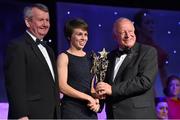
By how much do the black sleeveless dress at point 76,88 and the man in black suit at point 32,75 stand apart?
127 millimetres

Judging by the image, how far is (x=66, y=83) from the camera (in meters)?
3.04

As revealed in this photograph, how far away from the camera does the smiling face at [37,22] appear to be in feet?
9.66

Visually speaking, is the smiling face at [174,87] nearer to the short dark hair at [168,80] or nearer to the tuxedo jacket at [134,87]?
the short dark hair at [168,80]

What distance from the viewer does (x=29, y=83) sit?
2.82m

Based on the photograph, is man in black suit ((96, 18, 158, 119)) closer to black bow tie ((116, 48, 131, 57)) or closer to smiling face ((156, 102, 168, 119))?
black bow tie ((116, 48, 131, 57))

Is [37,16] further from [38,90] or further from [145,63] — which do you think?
[145,63]

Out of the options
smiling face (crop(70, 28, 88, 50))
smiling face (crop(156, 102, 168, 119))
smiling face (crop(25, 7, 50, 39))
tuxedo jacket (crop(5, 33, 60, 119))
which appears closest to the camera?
tuxedo jacket (crop(5, 33, 60, 119))

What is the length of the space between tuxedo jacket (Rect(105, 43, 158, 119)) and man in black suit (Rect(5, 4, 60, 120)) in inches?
16.4

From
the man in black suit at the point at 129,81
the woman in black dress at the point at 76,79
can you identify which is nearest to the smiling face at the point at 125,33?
the man in black suit at the point at 129,81

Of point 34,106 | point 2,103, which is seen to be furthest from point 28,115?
point 2,103

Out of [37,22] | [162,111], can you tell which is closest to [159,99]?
[162,111]

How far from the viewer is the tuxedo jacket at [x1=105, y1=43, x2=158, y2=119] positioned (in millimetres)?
3006

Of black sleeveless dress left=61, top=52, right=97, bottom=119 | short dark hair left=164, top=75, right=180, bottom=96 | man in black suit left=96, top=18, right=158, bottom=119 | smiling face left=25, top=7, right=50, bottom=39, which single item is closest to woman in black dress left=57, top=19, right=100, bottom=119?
black sleeveless dress left=61, top=52, right=97, bottom=119

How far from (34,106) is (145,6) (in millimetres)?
2903
